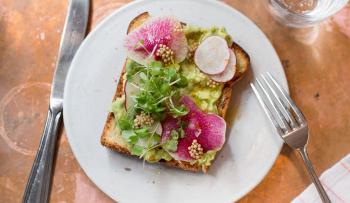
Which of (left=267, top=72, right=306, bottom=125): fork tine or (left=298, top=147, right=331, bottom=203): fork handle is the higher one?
(left=267, top=72, right=306, bottom=125): fork tine

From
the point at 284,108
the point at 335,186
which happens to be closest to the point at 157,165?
the point at 284,108

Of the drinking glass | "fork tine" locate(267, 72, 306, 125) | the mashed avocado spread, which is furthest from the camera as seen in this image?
the drinking glass

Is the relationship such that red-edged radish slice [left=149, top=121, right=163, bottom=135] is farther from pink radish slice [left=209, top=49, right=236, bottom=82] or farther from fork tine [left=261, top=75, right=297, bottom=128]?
fork tine [left=261, top=75, right=297, bottom=128]

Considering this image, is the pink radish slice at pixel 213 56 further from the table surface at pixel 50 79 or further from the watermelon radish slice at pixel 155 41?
the table surface at pixel 50 79

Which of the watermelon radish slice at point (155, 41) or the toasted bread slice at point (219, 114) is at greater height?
the watermelon radish slice at point (155, 41)

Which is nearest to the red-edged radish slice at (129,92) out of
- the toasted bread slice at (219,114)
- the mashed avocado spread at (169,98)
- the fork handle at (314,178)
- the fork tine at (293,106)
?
the mashed avocado spread at (169,98)

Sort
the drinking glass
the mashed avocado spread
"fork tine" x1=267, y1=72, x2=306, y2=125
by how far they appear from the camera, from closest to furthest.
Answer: the mashed avocado spread < "fork tine" x1=267, y1=72, x2=306, y2=125 < the drinking glass

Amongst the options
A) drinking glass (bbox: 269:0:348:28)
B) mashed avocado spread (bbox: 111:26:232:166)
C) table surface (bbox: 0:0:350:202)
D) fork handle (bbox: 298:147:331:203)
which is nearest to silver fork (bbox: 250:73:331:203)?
fork handle (bbox: 298:147:331:203)
